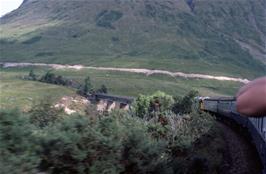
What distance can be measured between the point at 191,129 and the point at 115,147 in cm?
1773

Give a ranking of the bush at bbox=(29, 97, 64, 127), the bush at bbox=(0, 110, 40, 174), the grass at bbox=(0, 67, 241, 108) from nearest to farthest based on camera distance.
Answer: the bush at bbox=(0, 110, 40, 174)
the bush at bbox=(29, 97, 64, 127)
the grass at bbox=(0, 67, 241, 108)

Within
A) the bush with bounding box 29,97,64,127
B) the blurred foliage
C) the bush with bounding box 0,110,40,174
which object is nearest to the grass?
the bush with bounding box 29,97,64,127

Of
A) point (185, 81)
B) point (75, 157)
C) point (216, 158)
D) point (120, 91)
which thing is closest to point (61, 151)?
point (75, 157)

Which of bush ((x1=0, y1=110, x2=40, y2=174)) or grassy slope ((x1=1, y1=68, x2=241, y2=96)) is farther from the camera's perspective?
grassy slope ((x1=1, y1=68, x2=241, y2=96))

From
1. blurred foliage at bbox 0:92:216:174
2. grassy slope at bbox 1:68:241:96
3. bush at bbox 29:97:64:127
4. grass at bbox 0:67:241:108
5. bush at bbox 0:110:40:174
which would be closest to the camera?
bush at bbox 0:110:40:174

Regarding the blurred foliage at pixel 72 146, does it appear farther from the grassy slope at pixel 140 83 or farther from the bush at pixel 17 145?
the grassy slope at pixel 140 83

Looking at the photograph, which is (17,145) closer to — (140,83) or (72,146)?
(72,146)

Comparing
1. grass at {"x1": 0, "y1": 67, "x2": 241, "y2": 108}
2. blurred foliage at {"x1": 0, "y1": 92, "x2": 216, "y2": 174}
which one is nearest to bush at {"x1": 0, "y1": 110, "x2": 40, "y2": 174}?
blurred foliage at {"x1": 0, "y1": 92, "x2": 216, "y2": 174}

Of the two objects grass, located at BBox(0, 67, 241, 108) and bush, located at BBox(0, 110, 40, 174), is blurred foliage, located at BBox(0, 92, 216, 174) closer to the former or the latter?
bush, located at BBox(0, 110, 40, 174)

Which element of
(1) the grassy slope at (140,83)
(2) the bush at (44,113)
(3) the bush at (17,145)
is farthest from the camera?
(1) the grassy slope at (140,83)

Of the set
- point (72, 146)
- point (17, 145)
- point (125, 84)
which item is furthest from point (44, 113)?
point (125, 84)

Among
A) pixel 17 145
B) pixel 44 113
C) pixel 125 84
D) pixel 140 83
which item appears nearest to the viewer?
pixel 17 145

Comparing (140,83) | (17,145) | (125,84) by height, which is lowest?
(125,84)

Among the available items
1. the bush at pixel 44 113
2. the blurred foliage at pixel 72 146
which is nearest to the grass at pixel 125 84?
the bush at pixel 44 113
